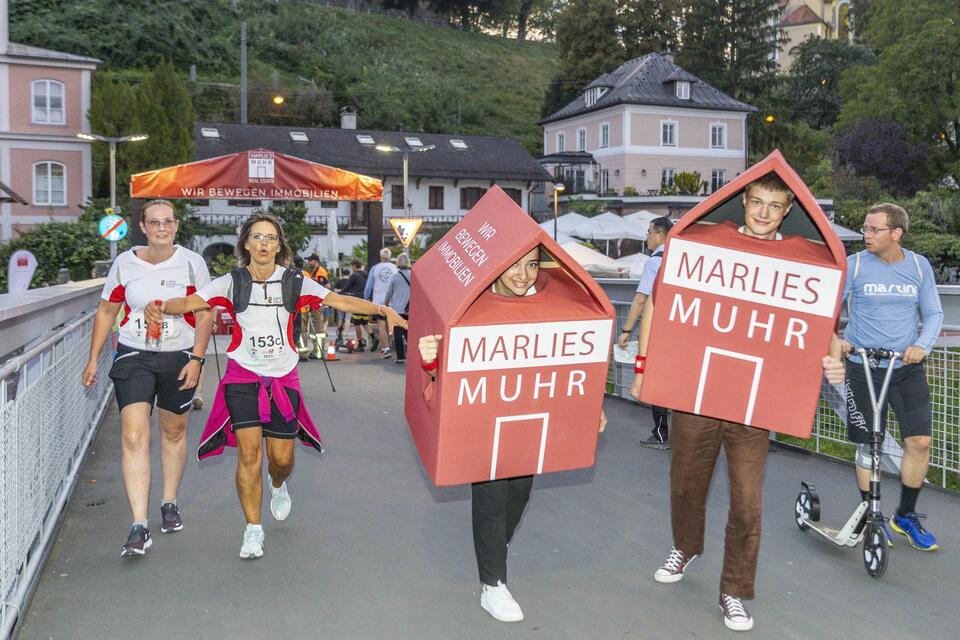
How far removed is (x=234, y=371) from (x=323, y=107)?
206 ft

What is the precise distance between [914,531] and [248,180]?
1208 centimetres

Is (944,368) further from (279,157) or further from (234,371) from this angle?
(279,157)

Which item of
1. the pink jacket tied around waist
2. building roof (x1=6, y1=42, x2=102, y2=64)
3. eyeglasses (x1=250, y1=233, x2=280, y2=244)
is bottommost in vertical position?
the pink jacket tied around waist

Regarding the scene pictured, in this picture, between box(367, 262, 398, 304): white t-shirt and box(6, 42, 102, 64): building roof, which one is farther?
box(6, 42, 102, 64): building roof

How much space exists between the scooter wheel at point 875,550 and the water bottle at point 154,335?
13.6 feet

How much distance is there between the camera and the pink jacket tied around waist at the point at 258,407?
5.64 m

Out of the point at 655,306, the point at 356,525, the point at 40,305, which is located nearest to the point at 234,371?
the point at 356,525

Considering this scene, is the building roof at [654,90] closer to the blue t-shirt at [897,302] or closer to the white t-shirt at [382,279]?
the white t-shirt at [382,279]

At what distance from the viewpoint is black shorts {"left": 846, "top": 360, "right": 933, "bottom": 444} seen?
5980 mm

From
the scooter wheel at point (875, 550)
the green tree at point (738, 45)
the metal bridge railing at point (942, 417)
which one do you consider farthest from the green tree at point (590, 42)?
the scooter wheel at point (875, 550)

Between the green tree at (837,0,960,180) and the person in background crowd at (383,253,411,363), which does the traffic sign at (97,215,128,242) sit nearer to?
the person in background crowd at (383,253,411,363)

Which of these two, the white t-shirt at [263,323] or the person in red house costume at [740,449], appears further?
the white t-shirt at [263,323]

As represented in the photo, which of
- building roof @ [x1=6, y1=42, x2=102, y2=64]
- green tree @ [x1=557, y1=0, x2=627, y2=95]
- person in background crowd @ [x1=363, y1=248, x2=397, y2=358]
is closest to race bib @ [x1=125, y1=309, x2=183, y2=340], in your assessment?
person in background crowd @ [x1=363, y1=248, x2=397, y2=358]

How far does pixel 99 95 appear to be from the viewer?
45344 mm
